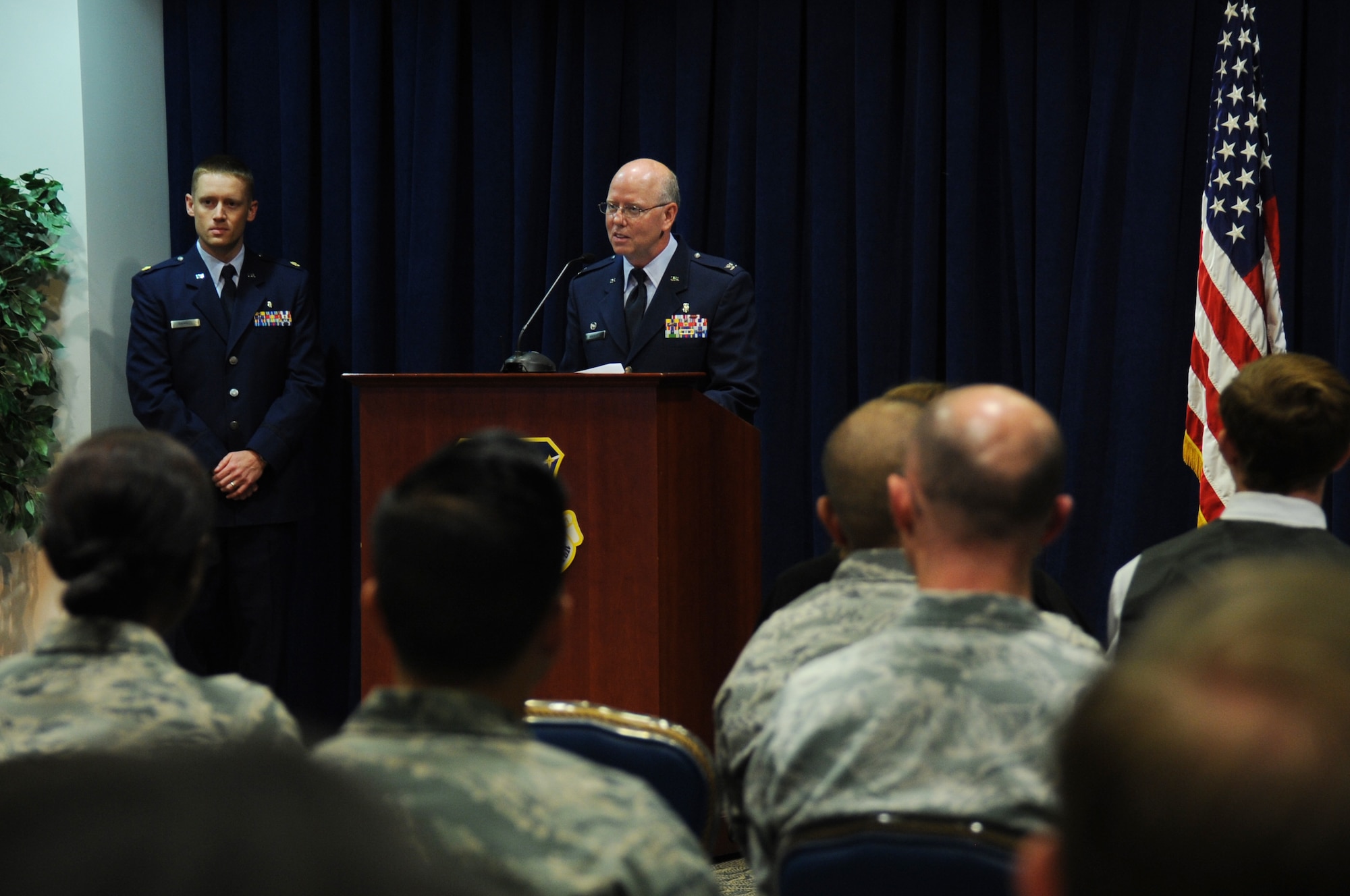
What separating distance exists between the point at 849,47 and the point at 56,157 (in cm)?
282

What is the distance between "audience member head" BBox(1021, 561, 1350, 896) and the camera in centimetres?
42

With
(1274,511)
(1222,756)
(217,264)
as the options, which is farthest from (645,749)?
(217,264)

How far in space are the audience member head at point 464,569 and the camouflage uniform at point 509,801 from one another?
6 centimetres

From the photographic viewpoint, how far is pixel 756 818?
1.57 m

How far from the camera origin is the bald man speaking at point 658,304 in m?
4.07

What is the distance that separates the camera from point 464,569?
125cm

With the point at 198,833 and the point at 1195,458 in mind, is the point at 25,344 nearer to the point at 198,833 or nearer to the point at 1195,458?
the point at 1195,458

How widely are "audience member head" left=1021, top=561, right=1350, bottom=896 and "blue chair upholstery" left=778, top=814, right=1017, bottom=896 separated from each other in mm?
802

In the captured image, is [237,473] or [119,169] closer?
[237,473]

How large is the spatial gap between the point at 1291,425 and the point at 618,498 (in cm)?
145

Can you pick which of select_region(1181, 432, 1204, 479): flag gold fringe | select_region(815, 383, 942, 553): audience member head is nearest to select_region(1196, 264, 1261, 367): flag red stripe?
select_region(1181, 432, 1204, 479): flag gold fringe

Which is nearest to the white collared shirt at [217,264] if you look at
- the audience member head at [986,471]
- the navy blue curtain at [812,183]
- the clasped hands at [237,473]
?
the navy blue curtain at [812,183]

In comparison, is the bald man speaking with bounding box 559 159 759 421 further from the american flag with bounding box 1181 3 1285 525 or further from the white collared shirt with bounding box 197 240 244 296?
the american flag with bounding box 1181 3 1285 525

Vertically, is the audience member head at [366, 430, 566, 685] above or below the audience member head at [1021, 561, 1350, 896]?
below
